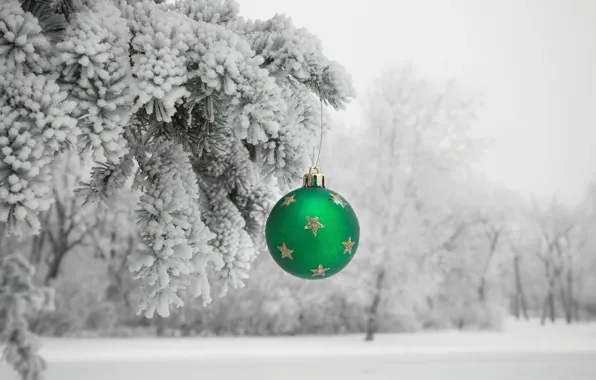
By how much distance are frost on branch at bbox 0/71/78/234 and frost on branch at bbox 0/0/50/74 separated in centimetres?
2

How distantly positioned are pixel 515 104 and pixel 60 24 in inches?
181

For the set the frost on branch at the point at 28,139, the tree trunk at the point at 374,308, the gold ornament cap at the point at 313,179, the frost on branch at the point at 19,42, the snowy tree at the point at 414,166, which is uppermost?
the snowy tree at the point at 414,166

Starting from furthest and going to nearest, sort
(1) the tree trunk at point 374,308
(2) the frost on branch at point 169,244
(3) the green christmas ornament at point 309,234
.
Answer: (1) the tree trunk at point 374,308 < (3) the green christmas ornament at point 309,234 < (2) the frost on branch at point 169,244

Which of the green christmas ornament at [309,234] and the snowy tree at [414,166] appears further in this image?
the snowy tree at [414,166]

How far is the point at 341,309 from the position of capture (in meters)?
4.65

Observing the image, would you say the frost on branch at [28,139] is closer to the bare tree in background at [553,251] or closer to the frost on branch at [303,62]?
the frost on branch at [303,62]

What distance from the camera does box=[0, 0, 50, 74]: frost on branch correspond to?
54cm

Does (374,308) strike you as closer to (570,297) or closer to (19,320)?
(570,297)

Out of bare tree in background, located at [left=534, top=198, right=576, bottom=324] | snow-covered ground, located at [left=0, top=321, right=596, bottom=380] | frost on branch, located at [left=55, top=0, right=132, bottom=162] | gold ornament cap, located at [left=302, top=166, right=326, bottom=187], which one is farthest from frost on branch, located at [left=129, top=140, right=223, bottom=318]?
bare tree in background, located at [left=534, top=198, right=576, bottom=324]

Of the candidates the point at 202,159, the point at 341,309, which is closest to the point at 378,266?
the point at 341,309

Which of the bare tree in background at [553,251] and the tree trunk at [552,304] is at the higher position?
the bare tree in background at [553,251]

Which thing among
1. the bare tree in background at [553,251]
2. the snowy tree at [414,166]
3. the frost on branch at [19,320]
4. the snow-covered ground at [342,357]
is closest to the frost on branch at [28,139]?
the frost on branch at [19,320]

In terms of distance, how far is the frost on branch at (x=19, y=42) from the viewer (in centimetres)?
54

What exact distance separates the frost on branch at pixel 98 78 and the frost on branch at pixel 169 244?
113mm
